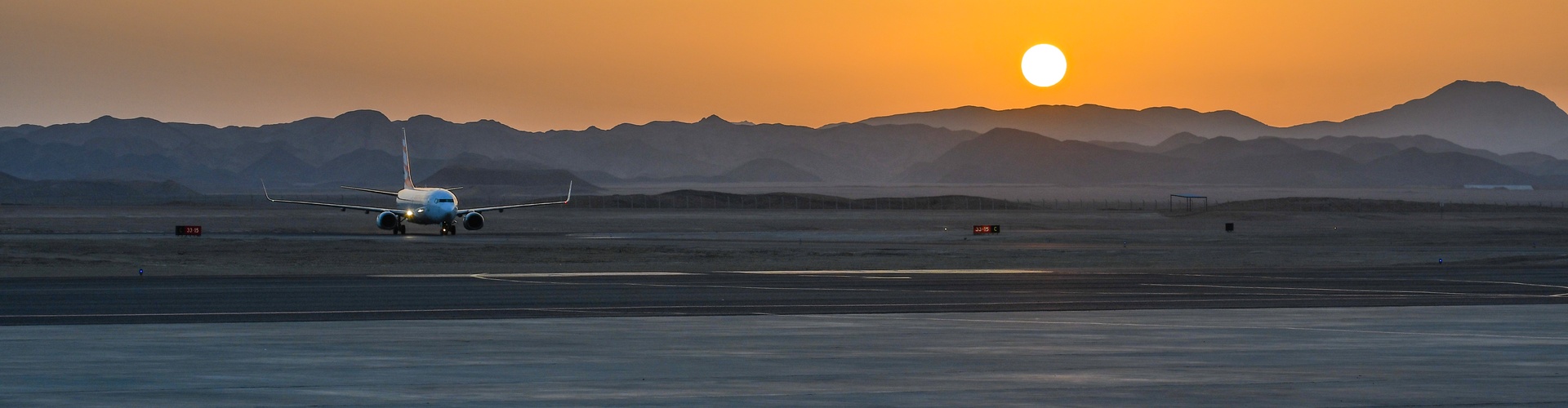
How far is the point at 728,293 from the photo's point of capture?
110ft

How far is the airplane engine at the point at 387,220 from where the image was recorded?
3206 inches

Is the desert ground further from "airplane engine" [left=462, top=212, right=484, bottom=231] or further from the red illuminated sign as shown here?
"airplane engine" [left=462, top=212, right=484, bottom=231]

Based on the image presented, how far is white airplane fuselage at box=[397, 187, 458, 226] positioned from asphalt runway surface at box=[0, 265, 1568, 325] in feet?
119

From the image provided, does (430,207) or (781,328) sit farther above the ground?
(430,207)

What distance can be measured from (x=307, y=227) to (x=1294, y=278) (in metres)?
71.8

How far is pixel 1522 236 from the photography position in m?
80.2

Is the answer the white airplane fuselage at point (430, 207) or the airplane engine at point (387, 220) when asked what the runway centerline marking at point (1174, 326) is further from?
the airplane engine at point (387, 220)

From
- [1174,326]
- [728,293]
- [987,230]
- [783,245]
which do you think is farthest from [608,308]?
[987,230]

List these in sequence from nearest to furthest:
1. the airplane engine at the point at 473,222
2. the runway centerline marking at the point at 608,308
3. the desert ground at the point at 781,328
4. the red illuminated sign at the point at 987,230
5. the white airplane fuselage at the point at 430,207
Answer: the desert ground at the point at 781,328, the runway centerline marking at the point at 608,308, the white airplane fuselage at the point at 430,207, the red illuminated sign at the point at 987,230, the airplane engine at the point at 473,222

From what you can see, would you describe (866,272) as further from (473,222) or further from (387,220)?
(387,220)

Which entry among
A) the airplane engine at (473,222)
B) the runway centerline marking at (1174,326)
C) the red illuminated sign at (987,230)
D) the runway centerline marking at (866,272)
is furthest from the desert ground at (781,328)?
→ the airplane engine at (473,222)

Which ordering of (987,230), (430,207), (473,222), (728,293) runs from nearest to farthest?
(728,293) → (430,207) → (987,230) → (473,222)

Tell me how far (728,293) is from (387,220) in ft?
170

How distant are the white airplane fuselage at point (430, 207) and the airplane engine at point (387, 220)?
753 mm
